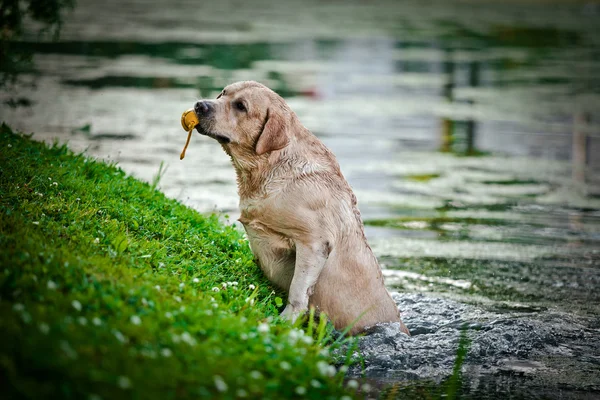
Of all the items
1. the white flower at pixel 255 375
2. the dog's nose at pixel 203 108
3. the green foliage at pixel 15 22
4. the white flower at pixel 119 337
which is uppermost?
the green foliage at pixel 15 22

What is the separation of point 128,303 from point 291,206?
1.71 m

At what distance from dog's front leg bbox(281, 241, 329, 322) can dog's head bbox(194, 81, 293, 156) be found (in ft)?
2.95

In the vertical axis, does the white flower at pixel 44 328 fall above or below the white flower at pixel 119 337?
above

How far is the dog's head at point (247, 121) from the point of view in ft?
22.0

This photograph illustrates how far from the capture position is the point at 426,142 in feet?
51.5

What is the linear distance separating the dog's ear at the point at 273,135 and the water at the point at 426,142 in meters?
1.75

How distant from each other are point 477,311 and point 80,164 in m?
4.29

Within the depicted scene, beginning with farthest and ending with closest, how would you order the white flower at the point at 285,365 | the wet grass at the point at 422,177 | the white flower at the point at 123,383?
→ the wet grass at the point at 422,177, the white flower at the point at 285,365, the white flower at the point at 123,383

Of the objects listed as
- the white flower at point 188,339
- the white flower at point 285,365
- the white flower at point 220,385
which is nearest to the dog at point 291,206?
the white flower at point 285,365

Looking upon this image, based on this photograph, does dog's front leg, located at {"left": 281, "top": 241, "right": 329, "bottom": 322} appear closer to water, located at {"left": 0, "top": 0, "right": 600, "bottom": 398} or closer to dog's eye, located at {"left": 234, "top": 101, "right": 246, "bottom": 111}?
water, located at {"left": 0, "top": 0, "right": 600, "bottom": 398}

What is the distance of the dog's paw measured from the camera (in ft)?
21.1

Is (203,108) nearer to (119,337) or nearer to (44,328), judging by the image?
(119,337)

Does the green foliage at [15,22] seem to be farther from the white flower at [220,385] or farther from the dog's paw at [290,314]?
the white flower at [220,385]

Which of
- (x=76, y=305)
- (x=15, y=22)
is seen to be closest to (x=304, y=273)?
(x=76, y=305)
